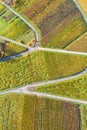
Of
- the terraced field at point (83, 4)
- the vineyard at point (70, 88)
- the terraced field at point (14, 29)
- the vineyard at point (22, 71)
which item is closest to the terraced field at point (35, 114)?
the vineyard at point (70, 88)

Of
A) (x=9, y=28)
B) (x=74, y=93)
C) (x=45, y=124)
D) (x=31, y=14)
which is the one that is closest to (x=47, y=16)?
(x=31, y=14)

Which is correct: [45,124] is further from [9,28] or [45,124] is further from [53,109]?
[9,28]

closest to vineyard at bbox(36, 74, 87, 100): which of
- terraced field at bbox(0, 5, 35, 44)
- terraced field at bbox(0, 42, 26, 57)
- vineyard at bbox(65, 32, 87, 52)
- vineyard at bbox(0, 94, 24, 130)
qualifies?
vineyard at bbox(0, 94, 24, 130)

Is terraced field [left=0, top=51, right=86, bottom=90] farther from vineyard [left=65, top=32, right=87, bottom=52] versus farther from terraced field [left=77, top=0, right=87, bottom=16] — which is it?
Answer: terraced field [left=77, top=0, right=87, bottom=16]

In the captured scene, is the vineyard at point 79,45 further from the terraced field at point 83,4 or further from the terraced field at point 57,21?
the terraced field at point 83,4

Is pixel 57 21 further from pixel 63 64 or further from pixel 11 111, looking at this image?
pixel 11 111
